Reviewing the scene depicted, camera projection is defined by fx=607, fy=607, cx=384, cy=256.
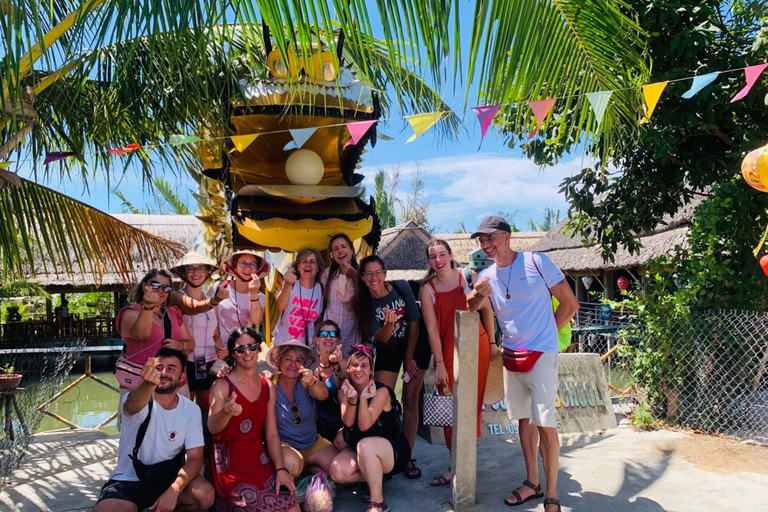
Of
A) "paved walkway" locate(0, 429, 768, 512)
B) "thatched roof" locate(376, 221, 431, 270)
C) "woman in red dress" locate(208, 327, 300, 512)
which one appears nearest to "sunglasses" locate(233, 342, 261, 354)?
"woman in red dress" locate(208, 327, 300, 512)

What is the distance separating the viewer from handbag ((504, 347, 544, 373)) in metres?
3.55

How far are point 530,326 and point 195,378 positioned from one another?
7.27 ft

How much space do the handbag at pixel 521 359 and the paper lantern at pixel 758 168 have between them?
5.71 feet

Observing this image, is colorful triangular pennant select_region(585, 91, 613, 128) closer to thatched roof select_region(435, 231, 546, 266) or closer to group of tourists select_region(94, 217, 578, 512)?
group of tourists select_region(94, 217, 578, 512)

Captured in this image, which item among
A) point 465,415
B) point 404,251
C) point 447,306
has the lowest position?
point 465,415

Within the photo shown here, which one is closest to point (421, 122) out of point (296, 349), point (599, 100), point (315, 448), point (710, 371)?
point (599, 100)

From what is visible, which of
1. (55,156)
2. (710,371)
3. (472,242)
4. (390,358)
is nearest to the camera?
(390,358)

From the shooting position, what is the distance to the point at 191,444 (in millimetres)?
3365

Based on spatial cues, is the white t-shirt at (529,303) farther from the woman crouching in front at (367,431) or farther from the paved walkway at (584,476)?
the paved walkway at (584,476)

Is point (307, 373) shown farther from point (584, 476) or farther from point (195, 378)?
point (584, 476)

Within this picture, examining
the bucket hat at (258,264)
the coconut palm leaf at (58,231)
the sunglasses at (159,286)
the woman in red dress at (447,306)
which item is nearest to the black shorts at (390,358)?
the woman in red dress at (447,306)

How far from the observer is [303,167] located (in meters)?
4.96

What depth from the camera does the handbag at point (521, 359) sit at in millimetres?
3549

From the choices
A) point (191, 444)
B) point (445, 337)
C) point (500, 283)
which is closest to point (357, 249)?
point (445, 337)
